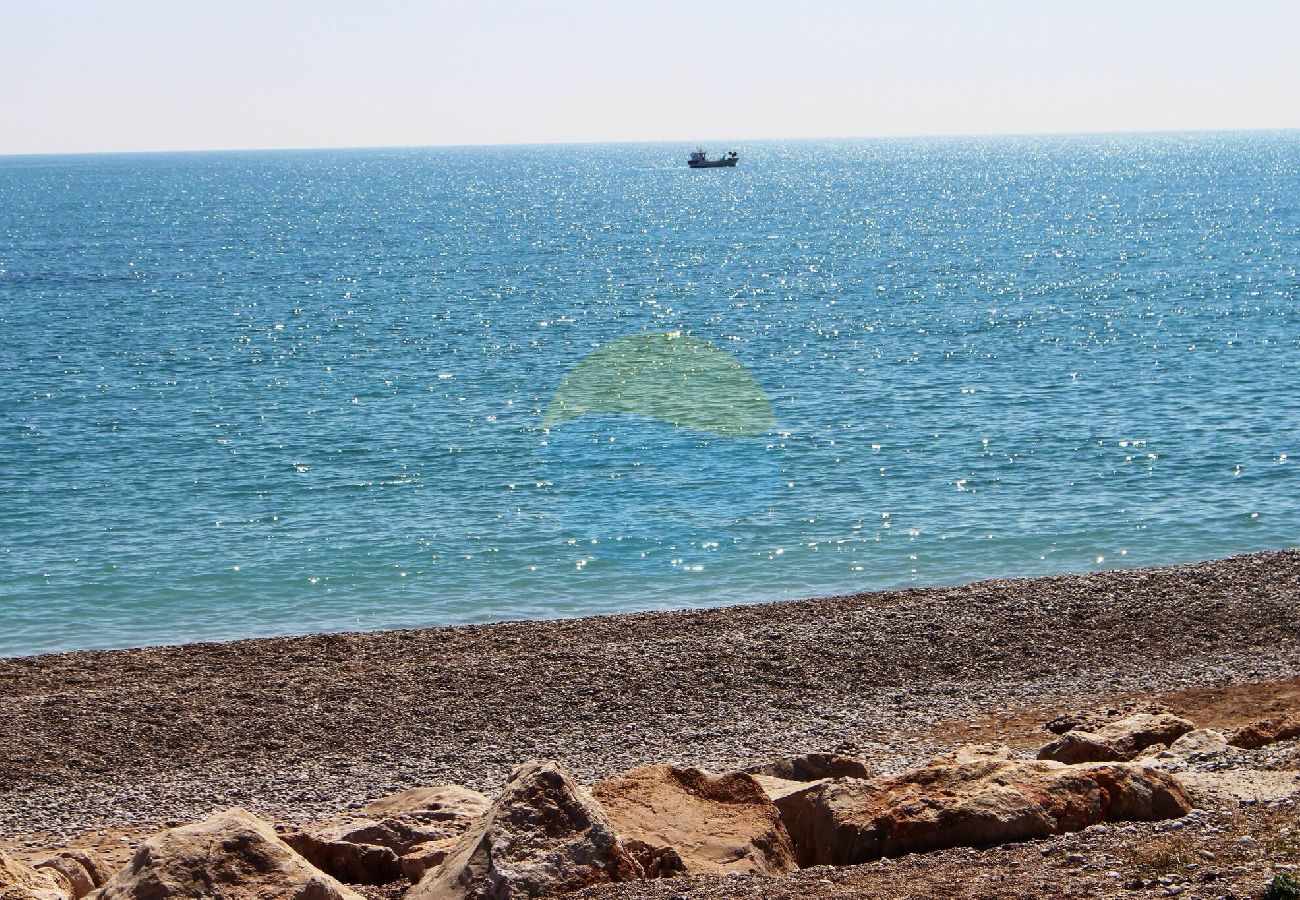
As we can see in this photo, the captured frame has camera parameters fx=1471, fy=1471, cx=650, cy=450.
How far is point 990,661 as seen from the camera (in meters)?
22.0

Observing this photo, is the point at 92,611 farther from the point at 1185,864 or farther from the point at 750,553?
the point at 1185,864

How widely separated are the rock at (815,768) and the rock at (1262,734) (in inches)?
157

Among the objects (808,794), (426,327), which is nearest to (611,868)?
(808,794)

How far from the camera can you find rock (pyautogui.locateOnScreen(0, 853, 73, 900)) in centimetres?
1124

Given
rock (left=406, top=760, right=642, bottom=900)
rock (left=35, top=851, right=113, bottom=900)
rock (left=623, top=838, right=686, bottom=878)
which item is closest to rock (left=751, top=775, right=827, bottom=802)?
rock (left=623, top=838, right=686, bottom=878)

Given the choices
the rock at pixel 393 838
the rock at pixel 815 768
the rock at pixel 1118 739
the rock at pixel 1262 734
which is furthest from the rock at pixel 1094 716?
the rock at pixel 393 838

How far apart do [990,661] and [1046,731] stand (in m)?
3.68

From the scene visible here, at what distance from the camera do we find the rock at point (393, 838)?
13188 millimetres

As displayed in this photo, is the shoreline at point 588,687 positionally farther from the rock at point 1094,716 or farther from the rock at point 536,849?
the rock at point 536,849

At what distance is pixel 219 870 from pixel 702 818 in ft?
13.6

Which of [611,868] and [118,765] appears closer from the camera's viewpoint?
[611,868]

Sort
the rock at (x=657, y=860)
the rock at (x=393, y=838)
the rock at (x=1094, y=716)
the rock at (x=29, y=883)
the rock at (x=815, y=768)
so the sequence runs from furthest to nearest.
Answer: the rock at (x=1094, y=716), the rock at (x=815, y=768), the rock at (x=393, y=838), the rock at (x=657, y=860), the rock at (x=29, y=883)

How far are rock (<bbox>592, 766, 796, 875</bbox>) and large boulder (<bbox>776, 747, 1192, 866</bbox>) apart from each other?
0.37 m

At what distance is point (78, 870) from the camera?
513 inches
